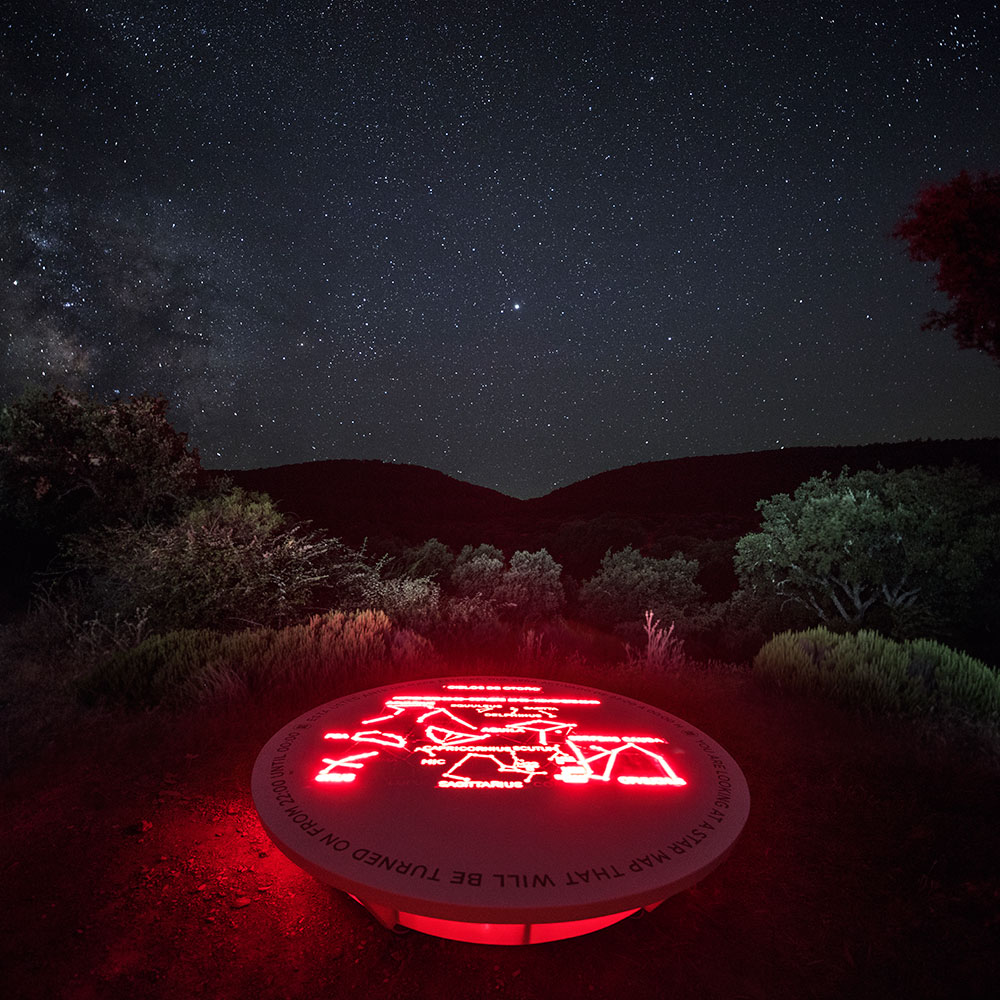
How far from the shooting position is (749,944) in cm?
279

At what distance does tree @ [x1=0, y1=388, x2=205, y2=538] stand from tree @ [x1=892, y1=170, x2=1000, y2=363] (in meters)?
15.8

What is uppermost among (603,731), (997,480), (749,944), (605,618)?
(997,480)

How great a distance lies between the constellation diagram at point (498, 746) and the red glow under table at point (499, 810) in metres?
0.01

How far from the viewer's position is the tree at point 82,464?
13.0 meters

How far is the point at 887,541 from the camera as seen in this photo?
10.6 metres

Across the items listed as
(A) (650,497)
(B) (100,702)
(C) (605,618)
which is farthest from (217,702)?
(A) (650,497)

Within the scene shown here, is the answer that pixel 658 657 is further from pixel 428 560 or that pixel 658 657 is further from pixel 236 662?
pixel 428 560

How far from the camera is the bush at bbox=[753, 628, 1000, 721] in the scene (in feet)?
18.1

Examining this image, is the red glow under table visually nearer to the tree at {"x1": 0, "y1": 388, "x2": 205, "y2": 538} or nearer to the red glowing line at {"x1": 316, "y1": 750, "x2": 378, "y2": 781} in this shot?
the red glowing line at {"x1": 316, "y1": 750, "x2": 378, "y2": 781}

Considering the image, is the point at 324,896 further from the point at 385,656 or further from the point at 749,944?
the point at 385,656

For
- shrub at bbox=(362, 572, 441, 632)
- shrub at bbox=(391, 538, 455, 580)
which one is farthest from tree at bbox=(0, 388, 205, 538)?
shrub at bbox=(391, 538, 455, 580)

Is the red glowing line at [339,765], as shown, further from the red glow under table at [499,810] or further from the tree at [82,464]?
the tree at [82,464]

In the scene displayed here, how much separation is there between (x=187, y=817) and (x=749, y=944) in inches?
138

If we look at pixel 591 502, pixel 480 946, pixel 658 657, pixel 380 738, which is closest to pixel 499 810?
pixel 480 946
